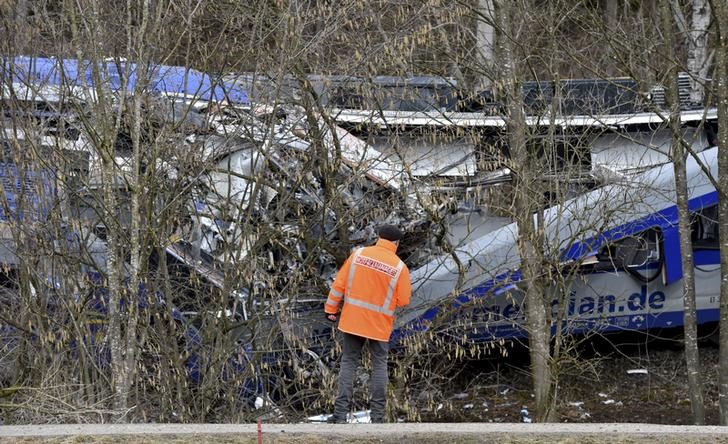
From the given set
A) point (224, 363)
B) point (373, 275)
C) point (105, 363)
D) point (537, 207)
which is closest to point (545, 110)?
point (537, 207)

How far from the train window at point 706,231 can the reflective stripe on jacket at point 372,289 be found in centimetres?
531

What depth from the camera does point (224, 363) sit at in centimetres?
941

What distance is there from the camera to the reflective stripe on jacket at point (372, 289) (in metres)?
7.91

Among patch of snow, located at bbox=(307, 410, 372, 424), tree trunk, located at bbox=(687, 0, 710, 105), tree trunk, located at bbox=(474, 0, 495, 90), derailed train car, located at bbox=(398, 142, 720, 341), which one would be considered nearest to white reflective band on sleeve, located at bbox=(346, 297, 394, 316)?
patch of snow, located at bbox=(307, 410, 372, 424)

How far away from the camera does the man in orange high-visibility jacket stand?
7.90 m

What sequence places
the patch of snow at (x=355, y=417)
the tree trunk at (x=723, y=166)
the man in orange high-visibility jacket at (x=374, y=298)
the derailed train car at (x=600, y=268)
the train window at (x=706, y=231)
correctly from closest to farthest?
the man in orange high-visibility jacket at (x=374, y=298) < the tree trunk at (x=723, y=166) < the patch of snow at (x=355, y=417) < the derailed train car at (x=600, y=268) < the train window at (x=706, y=231)

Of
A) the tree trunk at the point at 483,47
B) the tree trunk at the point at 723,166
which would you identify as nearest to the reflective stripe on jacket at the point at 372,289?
the tree trunk at the point at 483,47

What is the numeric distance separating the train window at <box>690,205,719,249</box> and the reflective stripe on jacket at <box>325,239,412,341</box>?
5308 millimetres

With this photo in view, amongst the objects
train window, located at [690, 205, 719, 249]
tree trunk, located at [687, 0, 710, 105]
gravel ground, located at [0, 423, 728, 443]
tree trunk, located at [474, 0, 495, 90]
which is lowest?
gravel ground, located at [0, 423, 728, 443]

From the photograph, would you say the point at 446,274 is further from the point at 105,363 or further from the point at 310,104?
the point at 105,363

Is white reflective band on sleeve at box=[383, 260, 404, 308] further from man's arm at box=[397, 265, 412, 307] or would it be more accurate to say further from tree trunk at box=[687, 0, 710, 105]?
tree trunk at box=[687, 0, 710, 105]

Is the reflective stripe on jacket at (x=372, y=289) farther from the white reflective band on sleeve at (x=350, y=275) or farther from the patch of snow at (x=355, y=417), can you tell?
the patch of snow at (x=355, y=417)

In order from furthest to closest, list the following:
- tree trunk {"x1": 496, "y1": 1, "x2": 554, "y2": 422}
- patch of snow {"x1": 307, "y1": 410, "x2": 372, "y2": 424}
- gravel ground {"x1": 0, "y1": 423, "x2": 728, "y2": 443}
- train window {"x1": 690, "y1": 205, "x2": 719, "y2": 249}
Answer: train window {"x1": 690, "y1": 205, "x2": 719, "y2": 249}
tree trunk {"x1": 496, "y1": 1, "x2": 554, "y2": 422}
patch of snow {"x1": 307, "y1": 410, "x2": 372, "y2": 424}
gravel ground {"x1": 0, "y1": 423, "x2": 728, "y2": 443}

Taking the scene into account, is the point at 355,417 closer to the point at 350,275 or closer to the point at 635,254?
the point at 350,275
